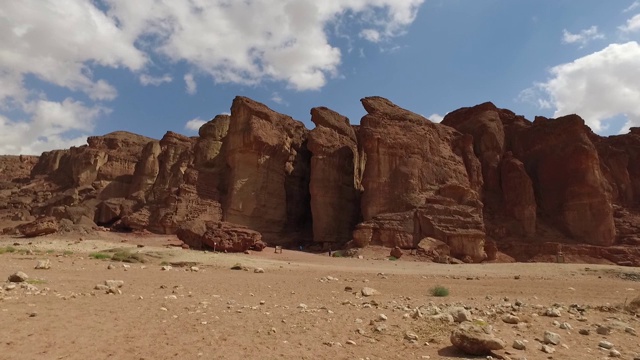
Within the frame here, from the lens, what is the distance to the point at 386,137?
33812 millimetres

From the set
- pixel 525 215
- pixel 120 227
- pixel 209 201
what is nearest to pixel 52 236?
pixel 120 227

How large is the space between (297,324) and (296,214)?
33.8 meters

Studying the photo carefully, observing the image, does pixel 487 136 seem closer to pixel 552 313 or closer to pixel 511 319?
pixel 552 313

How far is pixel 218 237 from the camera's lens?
24031 millimetres

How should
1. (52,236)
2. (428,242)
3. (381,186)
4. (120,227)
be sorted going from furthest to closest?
(120,227)
(381,186)
(428,242)
(52,236)

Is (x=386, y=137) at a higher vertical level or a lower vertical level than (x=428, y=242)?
higher

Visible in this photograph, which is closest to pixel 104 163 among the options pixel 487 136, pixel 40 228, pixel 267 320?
pixel 40 228

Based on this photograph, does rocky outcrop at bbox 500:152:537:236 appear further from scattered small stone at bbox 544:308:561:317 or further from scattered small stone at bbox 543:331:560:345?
scattered small stone at bbox 543:331:560:345

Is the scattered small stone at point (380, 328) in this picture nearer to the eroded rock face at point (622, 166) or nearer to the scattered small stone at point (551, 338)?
the scattered small stone at point (551, 338)

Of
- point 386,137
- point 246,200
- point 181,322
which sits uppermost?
point 386,137

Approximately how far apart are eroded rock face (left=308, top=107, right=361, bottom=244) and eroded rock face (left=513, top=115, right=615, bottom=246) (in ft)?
64.9

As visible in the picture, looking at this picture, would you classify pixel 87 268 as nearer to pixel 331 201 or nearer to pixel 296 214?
pixel 331 201

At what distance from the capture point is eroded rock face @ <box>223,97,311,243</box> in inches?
1404

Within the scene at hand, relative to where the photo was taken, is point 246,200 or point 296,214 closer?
point 246,200
